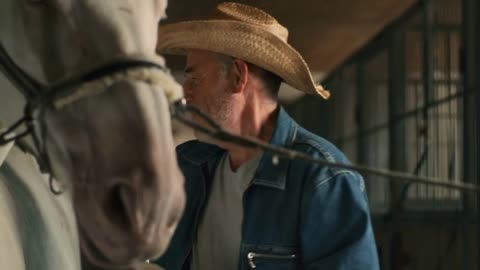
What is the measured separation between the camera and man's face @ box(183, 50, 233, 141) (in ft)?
5.41

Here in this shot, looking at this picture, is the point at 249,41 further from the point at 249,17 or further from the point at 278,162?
the point at 278,162

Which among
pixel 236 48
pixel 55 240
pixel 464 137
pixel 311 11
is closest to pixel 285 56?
pixel 236 48

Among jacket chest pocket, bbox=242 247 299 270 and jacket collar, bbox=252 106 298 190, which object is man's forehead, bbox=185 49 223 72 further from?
jacket chest pocket, bbox=242 247 299 270

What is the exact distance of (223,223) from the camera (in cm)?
157

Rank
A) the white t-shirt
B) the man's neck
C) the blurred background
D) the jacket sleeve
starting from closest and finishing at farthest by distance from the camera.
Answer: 1. the jacket sleeve
2. the white t-shirt
3. the man's neck
4. the blurred background

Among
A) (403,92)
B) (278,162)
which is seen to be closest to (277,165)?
(278,162)

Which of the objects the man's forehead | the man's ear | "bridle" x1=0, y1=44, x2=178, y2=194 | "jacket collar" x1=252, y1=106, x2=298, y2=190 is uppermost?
the man's forehead

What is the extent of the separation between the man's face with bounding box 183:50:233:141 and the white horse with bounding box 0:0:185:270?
695 mm

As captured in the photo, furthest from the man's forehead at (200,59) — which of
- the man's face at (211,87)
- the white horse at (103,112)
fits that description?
the white horse at (103,112)

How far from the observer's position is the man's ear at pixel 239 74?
163 cm

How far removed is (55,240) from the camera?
3.61 ft

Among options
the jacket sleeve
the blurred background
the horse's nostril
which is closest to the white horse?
the horse's nostril

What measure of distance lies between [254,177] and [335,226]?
0.19 metres

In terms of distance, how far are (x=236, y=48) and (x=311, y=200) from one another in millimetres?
376
